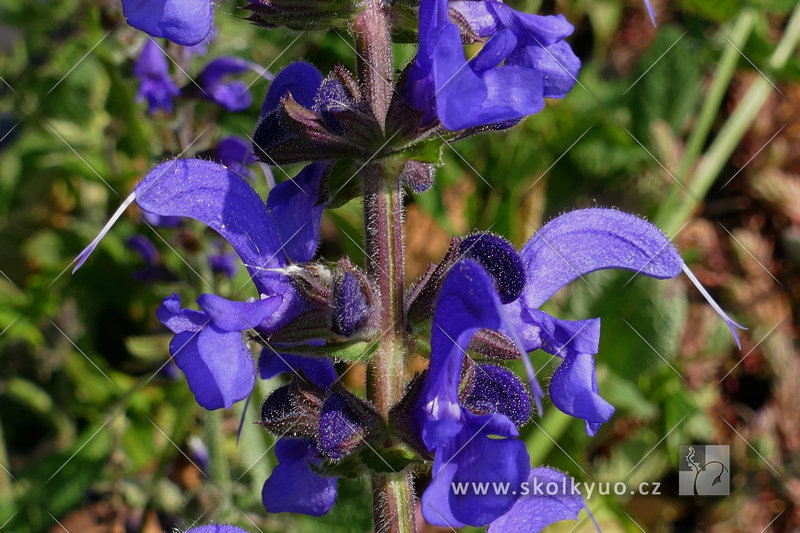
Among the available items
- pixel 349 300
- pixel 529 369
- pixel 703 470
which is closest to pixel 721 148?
pixel 703 470

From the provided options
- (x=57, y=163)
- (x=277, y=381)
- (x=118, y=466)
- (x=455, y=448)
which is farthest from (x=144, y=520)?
(x=455, y=448)

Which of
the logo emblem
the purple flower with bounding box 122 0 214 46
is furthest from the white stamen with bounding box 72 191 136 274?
the logo emblem

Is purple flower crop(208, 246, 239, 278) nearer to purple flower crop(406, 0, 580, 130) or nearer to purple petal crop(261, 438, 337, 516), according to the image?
purple petal crop(261, 438, 337, 516)

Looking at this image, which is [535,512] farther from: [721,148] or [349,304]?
[721,148]

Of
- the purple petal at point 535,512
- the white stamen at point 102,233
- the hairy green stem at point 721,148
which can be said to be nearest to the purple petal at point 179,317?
the white stamen at point 102,233

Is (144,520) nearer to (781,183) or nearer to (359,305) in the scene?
(359,305)

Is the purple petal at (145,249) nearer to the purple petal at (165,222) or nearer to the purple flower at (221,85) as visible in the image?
the purple petal at (165,222)

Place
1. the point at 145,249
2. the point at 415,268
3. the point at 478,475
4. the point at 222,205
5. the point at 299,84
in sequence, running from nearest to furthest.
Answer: the point at 478,475, the point at 222,205, the point at 299,84, the point at 145,249, the point at 415,268
